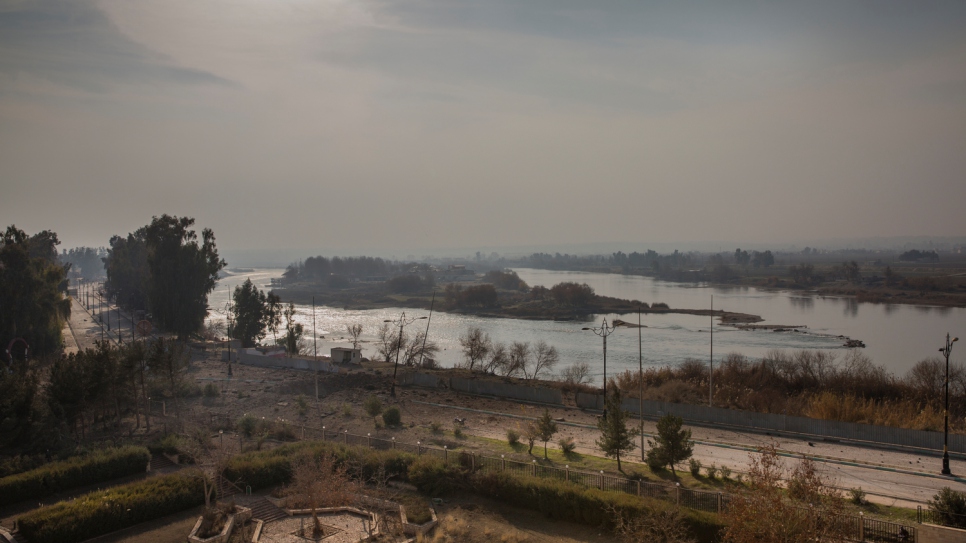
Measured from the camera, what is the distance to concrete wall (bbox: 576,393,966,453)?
2222 centimetres

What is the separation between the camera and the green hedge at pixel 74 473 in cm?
1889

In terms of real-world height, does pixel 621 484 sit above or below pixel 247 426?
above

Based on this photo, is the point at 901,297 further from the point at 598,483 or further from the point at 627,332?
Answer: the point at 598,483

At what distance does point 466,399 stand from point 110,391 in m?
15.9

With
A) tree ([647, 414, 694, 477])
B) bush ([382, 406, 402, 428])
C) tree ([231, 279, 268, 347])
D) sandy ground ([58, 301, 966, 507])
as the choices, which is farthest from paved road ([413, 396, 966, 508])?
tree ([231, 279, 268, 347])

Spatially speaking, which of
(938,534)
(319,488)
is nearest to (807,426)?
(938,534)

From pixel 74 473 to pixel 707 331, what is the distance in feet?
199

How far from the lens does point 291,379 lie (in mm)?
36750

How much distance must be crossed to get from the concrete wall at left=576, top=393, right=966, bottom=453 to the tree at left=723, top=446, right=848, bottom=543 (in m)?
13.0

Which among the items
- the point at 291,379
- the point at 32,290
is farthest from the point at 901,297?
the point at 32,290

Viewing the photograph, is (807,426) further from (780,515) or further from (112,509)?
(112,509)

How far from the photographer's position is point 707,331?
224 feet

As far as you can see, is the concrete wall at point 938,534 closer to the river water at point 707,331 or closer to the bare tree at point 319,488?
the bare tree at point 319,488

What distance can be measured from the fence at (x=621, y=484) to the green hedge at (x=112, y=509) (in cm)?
578
